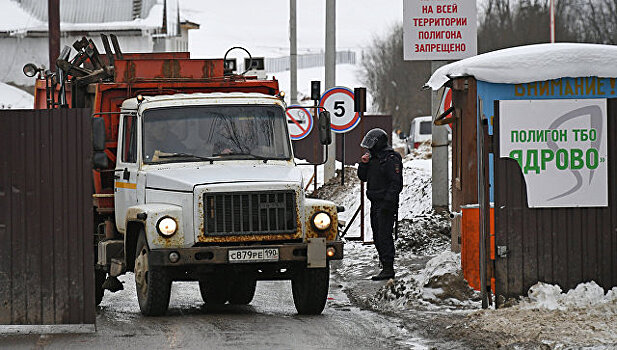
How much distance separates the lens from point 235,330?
10.9 meters

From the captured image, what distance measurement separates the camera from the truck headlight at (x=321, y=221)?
11.8m

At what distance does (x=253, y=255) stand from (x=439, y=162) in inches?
286

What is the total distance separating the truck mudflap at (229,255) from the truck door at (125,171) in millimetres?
1259

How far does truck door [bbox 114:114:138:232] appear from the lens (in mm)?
12562

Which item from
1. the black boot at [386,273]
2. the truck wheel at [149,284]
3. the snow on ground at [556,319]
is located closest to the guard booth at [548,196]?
the snow on ground at [556,319]

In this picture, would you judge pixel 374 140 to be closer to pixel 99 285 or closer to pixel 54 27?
pixel 99 285

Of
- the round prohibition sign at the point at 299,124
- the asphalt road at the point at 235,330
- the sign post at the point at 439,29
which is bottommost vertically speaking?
the asphalt road at the point at 235,330

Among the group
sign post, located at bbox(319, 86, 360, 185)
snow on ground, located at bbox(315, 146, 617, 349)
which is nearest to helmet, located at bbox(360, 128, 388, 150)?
snow on ground, located at bbox(315, 146, 617, 349)

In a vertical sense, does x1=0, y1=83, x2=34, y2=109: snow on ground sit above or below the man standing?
above

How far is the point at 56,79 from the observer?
49.2 ft

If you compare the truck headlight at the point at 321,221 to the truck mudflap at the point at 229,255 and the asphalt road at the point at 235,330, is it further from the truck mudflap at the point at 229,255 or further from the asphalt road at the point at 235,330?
the asphalt road at the point at 235,330

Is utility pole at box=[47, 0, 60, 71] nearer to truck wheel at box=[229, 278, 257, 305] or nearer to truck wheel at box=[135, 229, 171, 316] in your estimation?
truck wheel at box=[229, 278, 257, 305]

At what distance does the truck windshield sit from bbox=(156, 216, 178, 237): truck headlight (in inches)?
41.0

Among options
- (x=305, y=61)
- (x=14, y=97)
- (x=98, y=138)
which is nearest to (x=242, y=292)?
(x=98, y=138)
